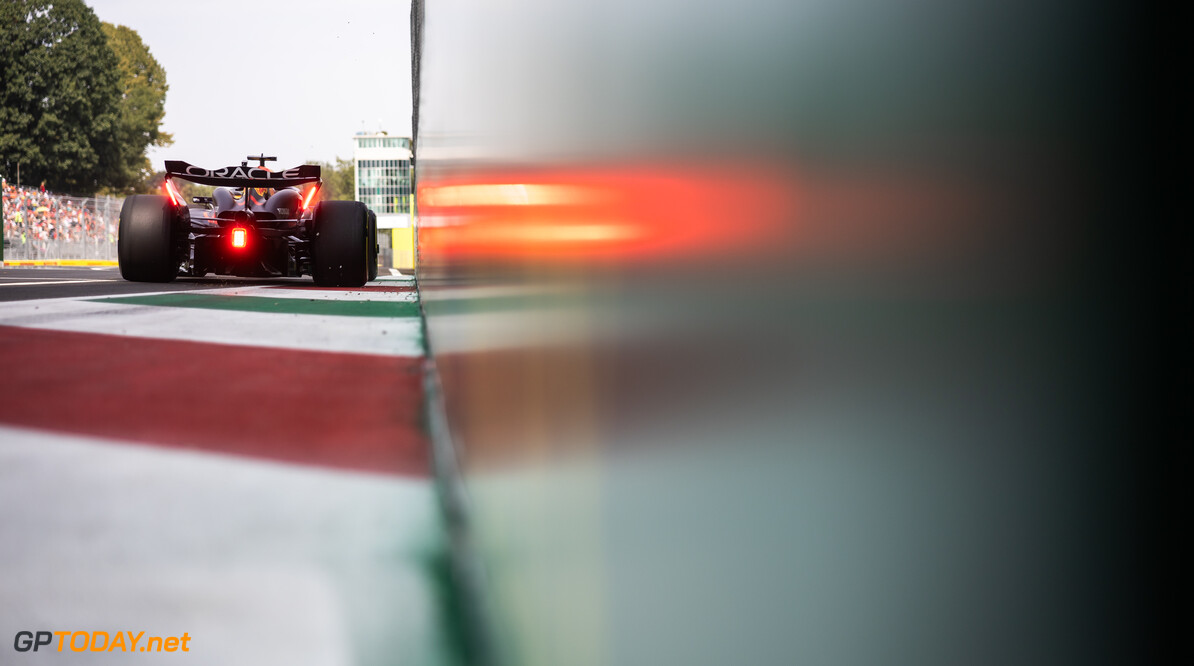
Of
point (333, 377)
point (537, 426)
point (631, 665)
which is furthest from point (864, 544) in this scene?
point (333, 377)

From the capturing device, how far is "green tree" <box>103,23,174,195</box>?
127ft

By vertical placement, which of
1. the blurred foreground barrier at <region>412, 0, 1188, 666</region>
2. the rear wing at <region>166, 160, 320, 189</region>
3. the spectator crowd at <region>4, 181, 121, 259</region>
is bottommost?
the spectator crowd at <region>4, 181, 121, 259</region>

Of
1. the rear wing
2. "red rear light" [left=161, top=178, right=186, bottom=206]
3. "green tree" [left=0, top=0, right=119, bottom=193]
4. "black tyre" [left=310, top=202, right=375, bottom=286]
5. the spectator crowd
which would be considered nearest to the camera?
"black tyre" [left=310, top=202, right=375, bottom=286]

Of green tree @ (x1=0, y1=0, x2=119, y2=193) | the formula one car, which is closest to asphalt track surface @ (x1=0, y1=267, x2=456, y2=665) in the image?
the formula one car

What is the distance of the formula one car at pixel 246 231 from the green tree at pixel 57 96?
30508mm

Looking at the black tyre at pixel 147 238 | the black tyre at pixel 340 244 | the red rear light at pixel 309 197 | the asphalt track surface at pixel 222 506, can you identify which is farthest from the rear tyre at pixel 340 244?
the asphalt track surface at pixel 222 506

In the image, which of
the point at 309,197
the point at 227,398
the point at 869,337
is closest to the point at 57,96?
the point at 309,197

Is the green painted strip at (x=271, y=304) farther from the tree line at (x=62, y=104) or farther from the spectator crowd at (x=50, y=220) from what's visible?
the tree line at (x=62, y=104)

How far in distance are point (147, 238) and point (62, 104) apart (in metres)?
32.5

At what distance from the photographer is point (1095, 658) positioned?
168 millimetres

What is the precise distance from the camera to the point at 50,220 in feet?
78.8

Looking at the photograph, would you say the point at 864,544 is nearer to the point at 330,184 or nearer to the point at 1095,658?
the point at 1095,658

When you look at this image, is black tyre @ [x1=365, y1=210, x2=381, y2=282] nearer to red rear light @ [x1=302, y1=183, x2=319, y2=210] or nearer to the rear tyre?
the rear tyre

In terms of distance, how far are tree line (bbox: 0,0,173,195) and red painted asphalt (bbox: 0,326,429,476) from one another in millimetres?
36799
